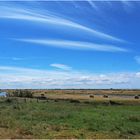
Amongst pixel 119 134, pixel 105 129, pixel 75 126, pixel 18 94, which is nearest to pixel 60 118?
pixel 75 126

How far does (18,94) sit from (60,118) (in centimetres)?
6420

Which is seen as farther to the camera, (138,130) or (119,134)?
(138,130)

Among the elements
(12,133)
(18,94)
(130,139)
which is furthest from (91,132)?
(18,94)

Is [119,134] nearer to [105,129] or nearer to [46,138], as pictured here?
[105,129]

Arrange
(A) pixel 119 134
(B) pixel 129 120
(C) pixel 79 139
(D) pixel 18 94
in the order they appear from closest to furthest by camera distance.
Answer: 1. (C) pixel 79 139
2. (A) pixel 119 134
3. (B) pixel 129 120
4. (D) pixel 18 94

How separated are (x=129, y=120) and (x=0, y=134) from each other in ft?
41.6

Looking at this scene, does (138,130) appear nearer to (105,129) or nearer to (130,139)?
(105,129)

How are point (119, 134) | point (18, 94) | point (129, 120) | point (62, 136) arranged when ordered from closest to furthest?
point (62, 136)
point (119, 134)
point (129, 120)
point (18, 94)

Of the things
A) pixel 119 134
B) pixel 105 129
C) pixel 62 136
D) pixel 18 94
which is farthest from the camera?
pixel 18 94

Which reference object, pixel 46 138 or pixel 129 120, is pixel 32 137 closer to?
pixel 46 138

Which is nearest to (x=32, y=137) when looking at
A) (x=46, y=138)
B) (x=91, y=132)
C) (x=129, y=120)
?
(x=46, y=138)

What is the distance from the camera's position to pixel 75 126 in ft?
73.6

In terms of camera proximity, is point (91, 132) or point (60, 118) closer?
point (91, 132)

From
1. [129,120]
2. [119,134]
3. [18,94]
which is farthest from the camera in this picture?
[18,94]
